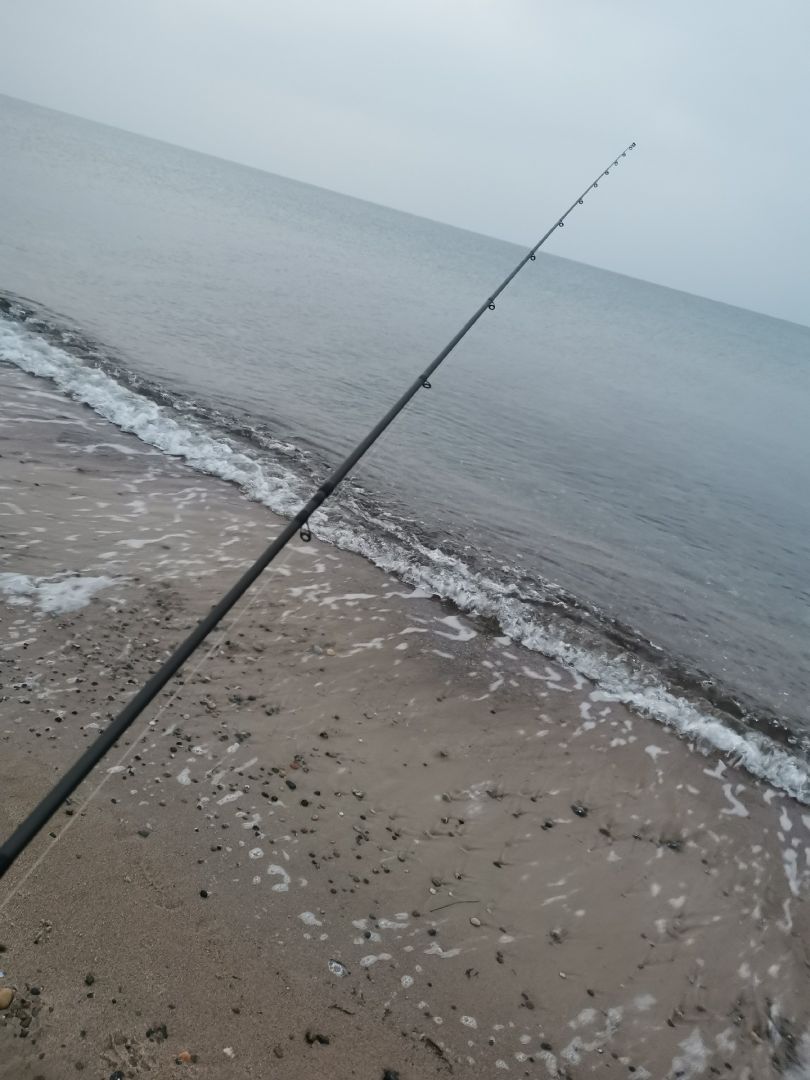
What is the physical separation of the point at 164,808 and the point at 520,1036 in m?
2.11

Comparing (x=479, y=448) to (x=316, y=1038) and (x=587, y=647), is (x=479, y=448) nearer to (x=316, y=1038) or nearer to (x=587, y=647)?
(x=587, y=647)

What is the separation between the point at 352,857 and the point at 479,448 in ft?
30.9

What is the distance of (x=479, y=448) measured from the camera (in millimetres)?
12250

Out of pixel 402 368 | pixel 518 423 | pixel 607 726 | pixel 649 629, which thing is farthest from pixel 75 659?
pixel 402 368

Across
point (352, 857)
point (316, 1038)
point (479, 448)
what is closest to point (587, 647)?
point (352, 857)

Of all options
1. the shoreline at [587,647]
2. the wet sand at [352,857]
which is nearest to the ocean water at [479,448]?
the shoreline at [587,647]

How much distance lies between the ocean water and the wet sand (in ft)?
3.92

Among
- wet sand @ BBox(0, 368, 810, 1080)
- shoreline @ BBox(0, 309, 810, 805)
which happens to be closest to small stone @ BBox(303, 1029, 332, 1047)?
wet sand @ BBox(0, 368, 810, 1080)

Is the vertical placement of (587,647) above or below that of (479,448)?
below

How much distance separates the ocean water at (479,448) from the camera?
7102 mm

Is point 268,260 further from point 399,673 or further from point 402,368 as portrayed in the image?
point 399,673

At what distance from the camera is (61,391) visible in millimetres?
9055

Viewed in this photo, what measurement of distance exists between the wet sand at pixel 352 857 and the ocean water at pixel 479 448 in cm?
119

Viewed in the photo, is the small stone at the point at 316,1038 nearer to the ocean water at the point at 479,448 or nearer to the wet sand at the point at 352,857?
the wet sand at the point at 352,857
